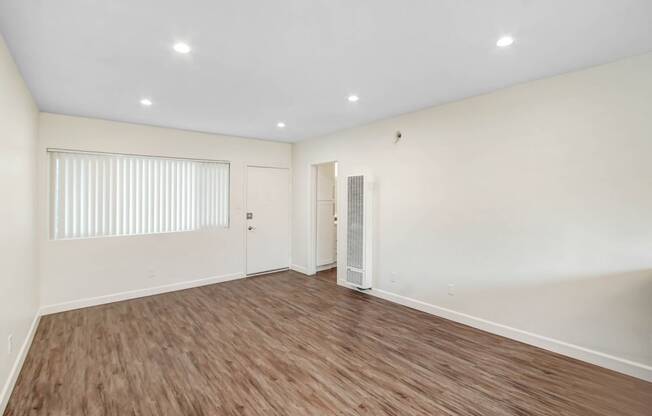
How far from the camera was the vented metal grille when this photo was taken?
454 centimetres

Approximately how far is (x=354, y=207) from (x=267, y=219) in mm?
1991

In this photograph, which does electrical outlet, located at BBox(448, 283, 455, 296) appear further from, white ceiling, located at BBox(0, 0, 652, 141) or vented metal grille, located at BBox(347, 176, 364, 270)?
white ceiling, located at BBox(0, 0, 652, 141)

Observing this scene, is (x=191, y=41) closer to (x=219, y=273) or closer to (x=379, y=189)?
(x=379, y=189)

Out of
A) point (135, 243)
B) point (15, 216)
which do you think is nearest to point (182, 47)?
point (15, 216)

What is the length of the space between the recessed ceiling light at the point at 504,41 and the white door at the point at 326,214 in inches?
150

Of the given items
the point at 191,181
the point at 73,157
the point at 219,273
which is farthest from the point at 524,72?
the point at 73,157

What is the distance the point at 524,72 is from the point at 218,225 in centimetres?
475

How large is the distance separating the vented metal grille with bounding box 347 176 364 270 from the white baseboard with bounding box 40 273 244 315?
2.20 meters

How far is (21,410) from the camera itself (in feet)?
6.83

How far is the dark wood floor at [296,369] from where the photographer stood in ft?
7.00

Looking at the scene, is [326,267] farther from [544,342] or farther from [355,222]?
[544,342]

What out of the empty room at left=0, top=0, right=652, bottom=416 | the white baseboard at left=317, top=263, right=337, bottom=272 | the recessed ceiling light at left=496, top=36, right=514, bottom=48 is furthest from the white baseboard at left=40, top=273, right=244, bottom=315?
the recessed ceiling light at left=496, top=36, right=514, bottom=48

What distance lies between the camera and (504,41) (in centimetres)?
220

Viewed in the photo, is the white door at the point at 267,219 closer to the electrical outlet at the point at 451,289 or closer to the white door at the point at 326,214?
the white door at the point at 326,214
